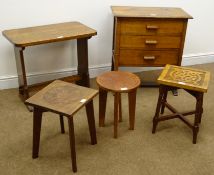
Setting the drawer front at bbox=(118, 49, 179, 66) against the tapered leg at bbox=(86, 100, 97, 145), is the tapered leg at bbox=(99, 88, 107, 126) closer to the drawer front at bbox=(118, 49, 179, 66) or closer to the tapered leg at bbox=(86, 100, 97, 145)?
the tapered leg at bbox=(86, 100, 97, 145)

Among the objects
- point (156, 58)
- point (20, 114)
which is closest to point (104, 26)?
point (156, 58)

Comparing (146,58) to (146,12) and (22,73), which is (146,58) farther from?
(22,73)

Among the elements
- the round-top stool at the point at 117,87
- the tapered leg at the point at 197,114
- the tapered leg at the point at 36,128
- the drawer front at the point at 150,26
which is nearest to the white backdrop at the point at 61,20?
the drawer front at the point at 150,26

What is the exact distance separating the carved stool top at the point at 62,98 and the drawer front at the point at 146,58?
94cm

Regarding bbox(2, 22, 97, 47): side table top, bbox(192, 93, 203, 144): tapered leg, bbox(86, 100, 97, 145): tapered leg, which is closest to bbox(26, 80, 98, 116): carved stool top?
bbox(86, 100, 97, 145): tapered leg

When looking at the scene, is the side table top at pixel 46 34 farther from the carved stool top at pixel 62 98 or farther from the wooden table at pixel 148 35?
the carved stool top at pixel 62 98

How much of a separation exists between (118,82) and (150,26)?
0.81m

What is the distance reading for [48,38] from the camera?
2.34 meters

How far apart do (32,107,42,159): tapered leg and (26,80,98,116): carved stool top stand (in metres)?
0.08

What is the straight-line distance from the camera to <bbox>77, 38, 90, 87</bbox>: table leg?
2.70m

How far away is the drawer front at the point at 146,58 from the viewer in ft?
8.99

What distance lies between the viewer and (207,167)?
6.40 feet

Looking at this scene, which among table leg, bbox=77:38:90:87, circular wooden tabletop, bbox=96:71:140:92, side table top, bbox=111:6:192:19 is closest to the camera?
circular wooden tabletop, bbox=96:71:140:92

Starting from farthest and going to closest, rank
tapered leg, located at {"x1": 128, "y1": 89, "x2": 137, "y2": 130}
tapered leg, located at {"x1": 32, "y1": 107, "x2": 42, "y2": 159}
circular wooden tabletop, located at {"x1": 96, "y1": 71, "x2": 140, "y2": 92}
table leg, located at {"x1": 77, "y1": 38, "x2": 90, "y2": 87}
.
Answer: table leg, located at {"x1": 77, "y1": 38, "x2": 90, "y2": 87} < tapered leg, located at {"x1": 128, "y1": 89, "x2": 137, "y2": 130} < circular wooden tabletop, located at {"x1": 96, "y1": 71, "x2": 140, "y2": 92} < tapered leg, located at {"x1": 32, "y1": 107, "x2": 42, "y2": 159}
